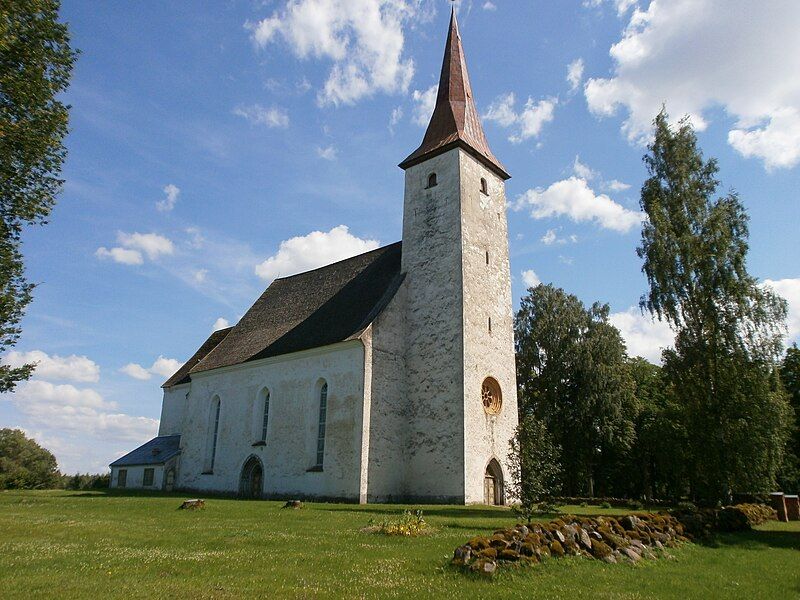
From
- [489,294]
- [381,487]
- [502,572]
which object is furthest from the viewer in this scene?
[489,294]

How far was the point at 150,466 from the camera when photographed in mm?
35406

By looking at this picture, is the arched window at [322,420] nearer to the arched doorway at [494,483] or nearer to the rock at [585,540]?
the arched doorway at [494,483]

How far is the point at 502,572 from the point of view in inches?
344

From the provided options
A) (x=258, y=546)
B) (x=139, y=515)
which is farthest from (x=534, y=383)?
(x=258, y=546)

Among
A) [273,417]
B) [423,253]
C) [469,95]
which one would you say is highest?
[469,95]

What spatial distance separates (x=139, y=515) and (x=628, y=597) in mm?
14572

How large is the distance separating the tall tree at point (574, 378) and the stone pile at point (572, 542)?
25.1 m

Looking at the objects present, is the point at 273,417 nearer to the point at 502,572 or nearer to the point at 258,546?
the point at 258,546

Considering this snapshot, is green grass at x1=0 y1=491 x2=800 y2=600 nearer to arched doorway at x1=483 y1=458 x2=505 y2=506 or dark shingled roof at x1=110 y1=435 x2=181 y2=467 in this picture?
arched doorway at x1=483 y1=458 x2=505 y2=506

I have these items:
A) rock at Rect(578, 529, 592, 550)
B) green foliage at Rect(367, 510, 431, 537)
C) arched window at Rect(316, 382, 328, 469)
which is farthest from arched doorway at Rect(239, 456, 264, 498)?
rock at Rect(578, 529, 592, 550)

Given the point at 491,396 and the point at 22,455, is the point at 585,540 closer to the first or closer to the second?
the point at 491,396

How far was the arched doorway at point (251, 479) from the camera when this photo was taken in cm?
2870

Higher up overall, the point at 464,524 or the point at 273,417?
the point at 273,417

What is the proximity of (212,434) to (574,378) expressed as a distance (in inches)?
950
